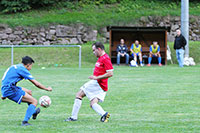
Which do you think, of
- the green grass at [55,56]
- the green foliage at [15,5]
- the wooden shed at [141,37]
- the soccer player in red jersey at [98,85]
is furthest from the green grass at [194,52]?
the soccer player in red jersey at [98,85]

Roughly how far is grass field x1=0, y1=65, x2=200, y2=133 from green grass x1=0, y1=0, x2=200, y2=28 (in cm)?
1574

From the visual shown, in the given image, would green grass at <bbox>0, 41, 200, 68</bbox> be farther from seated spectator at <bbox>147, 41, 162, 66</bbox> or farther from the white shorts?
the white shorts

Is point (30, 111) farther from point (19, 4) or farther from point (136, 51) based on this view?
point (19, 4)

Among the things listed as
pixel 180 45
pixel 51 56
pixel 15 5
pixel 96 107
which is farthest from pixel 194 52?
pixel 96 107

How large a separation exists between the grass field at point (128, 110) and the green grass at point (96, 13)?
15.7 metres

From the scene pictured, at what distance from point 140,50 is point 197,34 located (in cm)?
934

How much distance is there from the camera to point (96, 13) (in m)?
31.7

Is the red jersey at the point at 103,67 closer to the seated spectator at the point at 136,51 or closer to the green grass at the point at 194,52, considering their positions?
the seated spectator at the point at 136,51

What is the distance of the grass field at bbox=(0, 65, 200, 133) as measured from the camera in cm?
711

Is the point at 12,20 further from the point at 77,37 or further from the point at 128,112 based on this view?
the point at 128,112

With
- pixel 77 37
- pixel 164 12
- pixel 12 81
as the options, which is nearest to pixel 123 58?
pixel 77 37

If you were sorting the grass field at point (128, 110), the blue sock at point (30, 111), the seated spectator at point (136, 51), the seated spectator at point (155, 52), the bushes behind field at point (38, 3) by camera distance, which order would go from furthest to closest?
the bushes behind field at point (38, 3)
the seated spectator at point (155, 52)
the seated spectator at point (136, 51)
the blue sock at point (30, 111)
the grass field at point (128, 110)

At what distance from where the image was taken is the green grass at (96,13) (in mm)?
30109

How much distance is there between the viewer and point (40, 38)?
29.4 m
